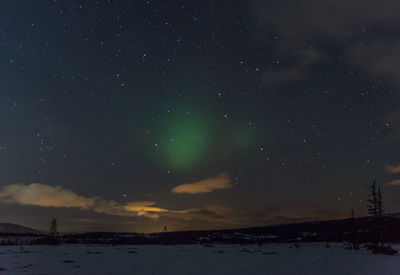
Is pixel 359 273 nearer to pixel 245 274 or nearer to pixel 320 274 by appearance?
pixel 320 274

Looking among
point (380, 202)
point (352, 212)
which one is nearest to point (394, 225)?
point (352, 212)

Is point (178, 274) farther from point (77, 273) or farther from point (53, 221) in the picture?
point (53, 221)

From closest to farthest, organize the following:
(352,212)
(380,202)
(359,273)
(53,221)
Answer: (359,273) → (380,202) → (352,212) → (53,221)

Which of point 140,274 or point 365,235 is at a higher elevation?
point 140,274

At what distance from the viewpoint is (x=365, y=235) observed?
172000 mm

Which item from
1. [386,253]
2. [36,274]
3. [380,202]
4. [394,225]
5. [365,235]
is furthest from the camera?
[394,225]

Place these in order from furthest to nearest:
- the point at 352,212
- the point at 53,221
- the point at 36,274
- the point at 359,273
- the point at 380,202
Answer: the point at 53,221 < the point at 352,212 < the point at 380,202 < the point at 359,273 < the point at 36,274

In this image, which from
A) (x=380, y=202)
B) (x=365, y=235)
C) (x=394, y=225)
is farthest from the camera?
(x=394, y=225)

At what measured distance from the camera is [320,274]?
32.0m

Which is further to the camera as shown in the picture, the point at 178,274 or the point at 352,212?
the point at 352,212

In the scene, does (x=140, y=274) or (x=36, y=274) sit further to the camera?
(x=140, y=274)

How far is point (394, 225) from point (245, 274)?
189686 millimetres

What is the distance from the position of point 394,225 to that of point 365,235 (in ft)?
102

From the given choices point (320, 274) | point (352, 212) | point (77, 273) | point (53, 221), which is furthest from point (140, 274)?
point (53, 221)
